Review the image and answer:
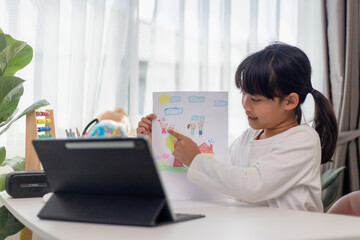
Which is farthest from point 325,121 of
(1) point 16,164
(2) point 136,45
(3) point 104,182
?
(2) point 136,45

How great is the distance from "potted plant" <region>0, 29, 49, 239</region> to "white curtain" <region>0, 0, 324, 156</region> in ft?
1.30

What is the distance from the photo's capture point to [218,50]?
268cm

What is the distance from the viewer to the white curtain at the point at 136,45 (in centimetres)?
222

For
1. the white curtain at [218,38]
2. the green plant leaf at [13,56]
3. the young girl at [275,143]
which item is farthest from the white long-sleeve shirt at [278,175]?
the white curtain at [218,38]

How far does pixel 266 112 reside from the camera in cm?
137

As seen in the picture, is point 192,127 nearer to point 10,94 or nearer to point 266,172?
point 266,172

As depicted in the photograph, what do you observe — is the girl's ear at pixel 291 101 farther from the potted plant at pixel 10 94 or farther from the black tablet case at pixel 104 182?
the potted plant at pixel 10 94

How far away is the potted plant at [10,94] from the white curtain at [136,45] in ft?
1.30

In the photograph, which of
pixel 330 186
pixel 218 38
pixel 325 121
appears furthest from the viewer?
pixel 218 38

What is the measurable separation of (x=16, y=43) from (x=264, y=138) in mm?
971

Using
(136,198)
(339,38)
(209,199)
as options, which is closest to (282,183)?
(209,199)

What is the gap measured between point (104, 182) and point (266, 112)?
0.66 metres

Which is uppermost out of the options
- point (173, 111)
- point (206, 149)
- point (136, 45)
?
point (136, 45)

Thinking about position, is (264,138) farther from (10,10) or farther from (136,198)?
(10,10)
